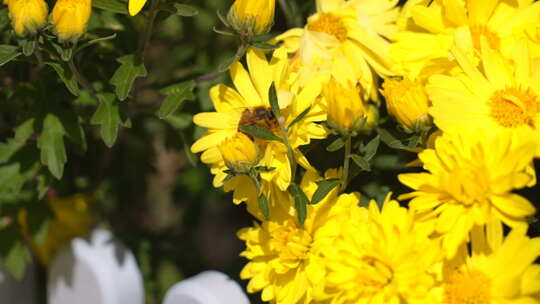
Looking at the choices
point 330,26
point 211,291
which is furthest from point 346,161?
point 211,291

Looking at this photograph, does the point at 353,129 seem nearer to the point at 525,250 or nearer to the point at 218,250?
the point at 525,250

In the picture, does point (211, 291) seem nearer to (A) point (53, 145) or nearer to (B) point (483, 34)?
(A) point (53, 145)

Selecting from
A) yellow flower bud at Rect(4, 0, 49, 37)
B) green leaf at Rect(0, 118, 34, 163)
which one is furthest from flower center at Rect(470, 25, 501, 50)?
green leaf at Rect(0, 118, 34, 163)

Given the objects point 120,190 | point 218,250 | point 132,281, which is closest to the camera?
point 132,281

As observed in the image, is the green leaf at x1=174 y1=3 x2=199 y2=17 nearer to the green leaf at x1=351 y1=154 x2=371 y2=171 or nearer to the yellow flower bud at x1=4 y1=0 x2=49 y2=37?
the yellow flower bud at x1=4 y1=0 x2=49 y2=37

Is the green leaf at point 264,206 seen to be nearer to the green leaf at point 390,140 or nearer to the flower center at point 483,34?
the green leaf at point 390,140

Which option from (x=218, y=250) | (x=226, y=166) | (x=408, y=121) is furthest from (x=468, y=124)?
(x=218, y=250)

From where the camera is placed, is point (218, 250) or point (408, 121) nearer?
point (408, 121)
